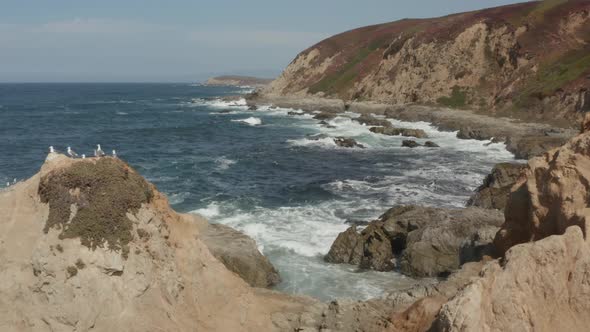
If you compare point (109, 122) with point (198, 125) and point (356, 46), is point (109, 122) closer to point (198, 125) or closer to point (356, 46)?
point (198, 125)

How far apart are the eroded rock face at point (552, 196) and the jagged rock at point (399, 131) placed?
164 feet

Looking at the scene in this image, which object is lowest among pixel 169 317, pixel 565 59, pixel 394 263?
pixel 394 263

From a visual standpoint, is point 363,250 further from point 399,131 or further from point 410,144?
point 399,131

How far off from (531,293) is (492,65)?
83.6 metres

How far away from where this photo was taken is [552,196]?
1413cm

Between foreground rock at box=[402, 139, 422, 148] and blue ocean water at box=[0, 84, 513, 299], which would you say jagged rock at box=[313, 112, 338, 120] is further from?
foreground rock at box=[402, 139, 422, 148]

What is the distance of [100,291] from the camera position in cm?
1089

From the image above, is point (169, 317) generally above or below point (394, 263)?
above

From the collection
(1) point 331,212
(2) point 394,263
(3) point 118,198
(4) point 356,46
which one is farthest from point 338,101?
(3) point 118,198

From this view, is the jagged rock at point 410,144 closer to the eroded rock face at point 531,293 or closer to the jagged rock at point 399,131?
the jagged rock at point 399,131

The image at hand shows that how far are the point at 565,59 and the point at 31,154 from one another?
242 feet

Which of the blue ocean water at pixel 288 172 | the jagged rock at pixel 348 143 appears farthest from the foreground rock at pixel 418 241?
the jagged rock at pixel 348 143

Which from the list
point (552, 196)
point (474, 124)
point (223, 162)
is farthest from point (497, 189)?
point (474, 124)

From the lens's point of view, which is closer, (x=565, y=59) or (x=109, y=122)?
(x=565, y=59)
